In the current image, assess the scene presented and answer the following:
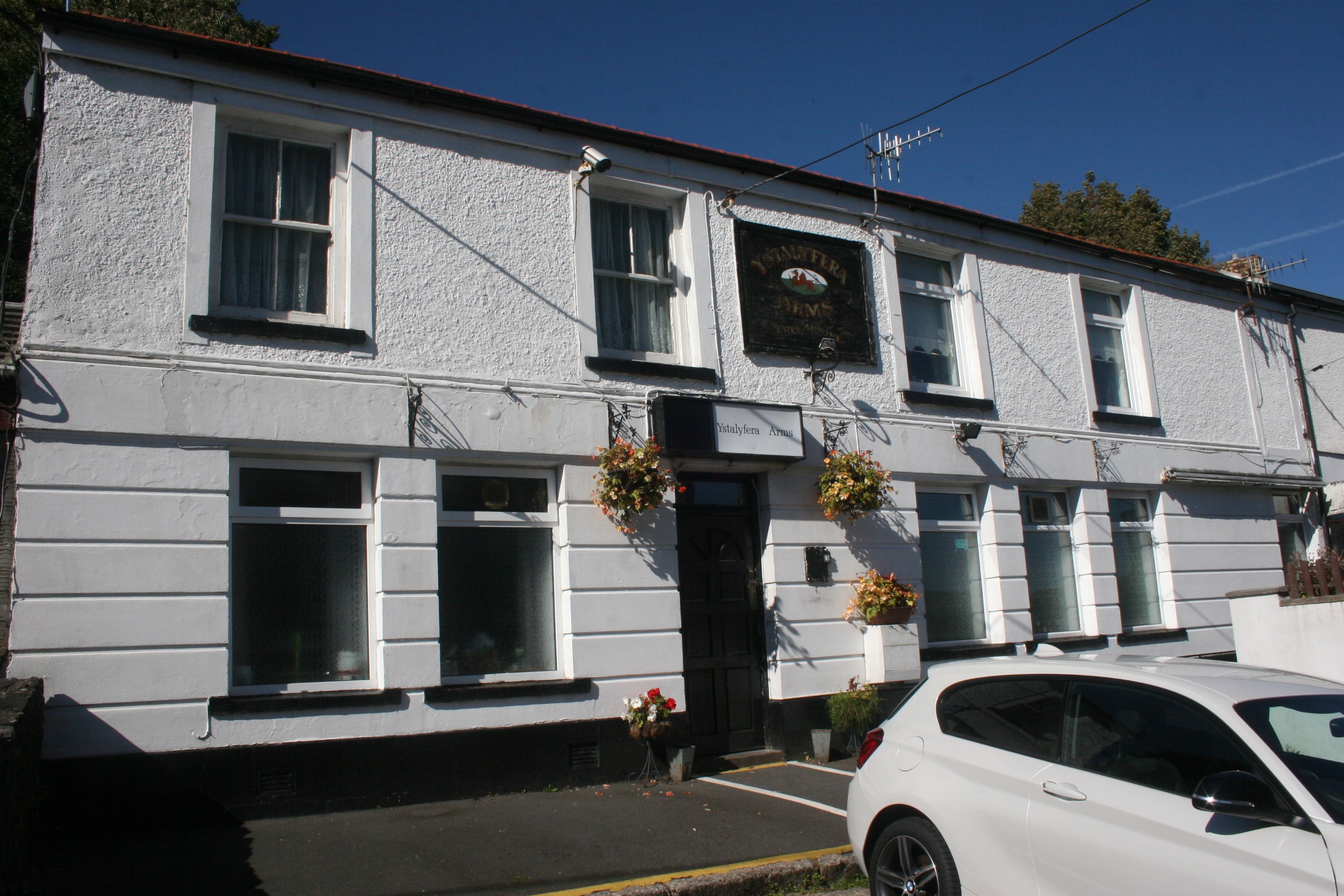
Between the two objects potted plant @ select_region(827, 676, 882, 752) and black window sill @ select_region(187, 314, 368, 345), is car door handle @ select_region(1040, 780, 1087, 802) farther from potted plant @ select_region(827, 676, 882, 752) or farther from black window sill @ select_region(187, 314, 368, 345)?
black window sill @ select_region(187, 314, 368, 345)

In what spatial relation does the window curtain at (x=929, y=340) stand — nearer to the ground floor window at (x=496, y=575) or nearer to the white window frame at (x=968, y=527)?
the white window frame at (x=968, y=527)

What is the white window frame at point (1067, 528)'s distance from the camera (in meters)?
11.9

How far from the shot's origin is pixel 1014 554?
37.7ft

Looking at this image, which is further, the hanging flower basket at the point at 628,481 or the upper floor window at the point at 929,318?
the upper floor window at the point at 929,318

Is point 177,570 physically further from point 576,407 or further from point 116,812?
point 576,407

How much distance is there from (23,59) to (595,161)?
33.1ft

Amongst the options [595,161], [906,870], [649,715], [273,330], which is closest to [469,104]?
[595,161]

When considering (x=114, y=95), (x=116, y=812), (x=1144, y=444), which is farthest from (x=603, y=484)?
(x=1144, y=444)

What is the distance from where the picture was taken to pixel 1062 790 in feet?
14.2

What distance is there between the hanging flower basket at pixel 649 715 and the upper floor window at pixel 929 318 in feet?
16.6

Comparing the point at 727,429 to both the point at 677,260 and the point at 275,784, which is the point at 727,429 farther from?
the point at 275,784

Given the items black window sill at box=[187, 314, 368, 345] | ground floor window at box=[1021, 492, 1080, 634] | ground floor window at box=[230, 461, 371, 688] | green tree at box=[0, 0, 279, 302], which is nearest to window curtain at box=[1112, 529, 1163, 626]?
ground floor window at box=[1021, 492, 1080, 634]

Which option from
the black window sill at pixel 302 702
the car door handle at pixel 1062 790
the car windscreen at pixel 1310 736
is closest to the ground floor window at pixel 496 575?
the black window sill at pixel 302 702

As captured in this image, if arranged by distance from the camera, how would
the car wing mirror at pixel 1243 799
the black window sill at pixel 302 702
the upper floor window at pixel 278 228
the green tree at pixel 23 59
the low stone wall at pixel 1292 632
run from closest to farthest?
the car wing mirror at pixel 1243 799 → the black window sill at pixel 302 702 → the upper floor window at pixel 278 228 → the low stone wall at pixel 1292 632 → the green tree at pixel 23 59
